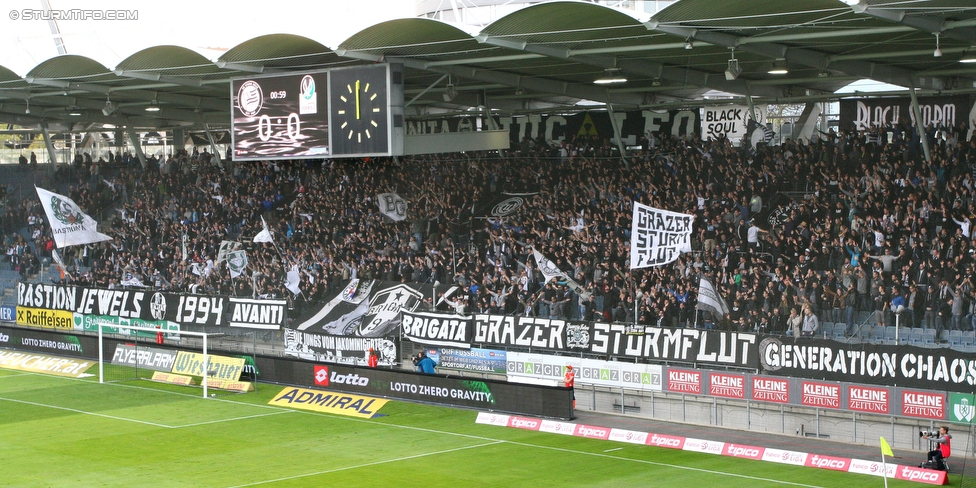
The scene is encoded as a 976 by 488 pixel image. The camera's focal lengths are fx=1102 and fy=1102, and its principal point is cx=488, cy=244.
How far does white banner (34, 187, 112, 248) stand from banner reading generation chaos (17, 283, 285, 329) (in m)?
1.91

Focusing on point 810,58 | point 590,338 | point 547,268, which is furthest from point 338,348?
point 810,58

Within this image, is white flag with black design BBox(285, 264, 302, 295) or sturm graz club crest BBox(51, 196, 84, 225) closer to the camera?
white flag with black design BBox(285, 264, 302, 295)

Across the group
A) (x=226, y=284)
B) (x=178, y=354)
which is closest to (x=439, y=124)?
(x=226, y=284)

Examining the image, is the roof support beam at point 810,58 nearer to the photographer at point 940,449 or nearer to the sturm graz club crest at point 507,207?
the photographer at point 940,449

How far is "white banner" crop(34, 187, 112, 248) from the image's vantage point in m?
40.2

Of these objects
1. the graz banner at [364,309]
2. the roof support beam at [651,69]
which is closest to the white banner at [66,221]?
the graz banner at [364,309]

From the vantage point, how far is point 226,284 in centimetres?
3984

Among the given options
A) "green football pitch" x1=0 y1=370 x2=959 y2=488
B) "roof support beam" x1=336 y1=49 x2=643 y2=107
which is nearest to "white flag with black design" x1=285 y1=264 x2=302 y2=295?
"green football pitch" x1=0 y1=370 x2=959 y2=488

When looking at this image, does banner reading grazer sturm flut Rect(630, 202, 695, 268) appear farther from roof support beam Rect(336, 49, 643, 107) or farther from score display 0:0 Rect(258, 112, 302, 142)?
score display 0:0 Rect(258, 112, 302, 142)

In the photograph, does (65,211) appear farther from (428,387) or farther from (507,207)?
(428,387)

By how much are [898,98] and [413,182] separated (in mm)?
16951

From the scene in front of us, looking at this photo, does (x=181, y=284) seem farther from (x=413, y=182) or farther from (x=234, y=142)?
(x=234, y=142)

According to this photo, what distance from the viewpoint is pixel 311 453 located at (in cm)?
2261

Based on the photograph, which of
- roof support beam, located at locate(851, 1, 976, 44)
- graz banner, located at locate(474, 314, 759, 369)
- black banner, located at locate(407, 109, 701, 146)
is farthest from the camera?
black banner, located at locate(407, 109, 701, 146)
